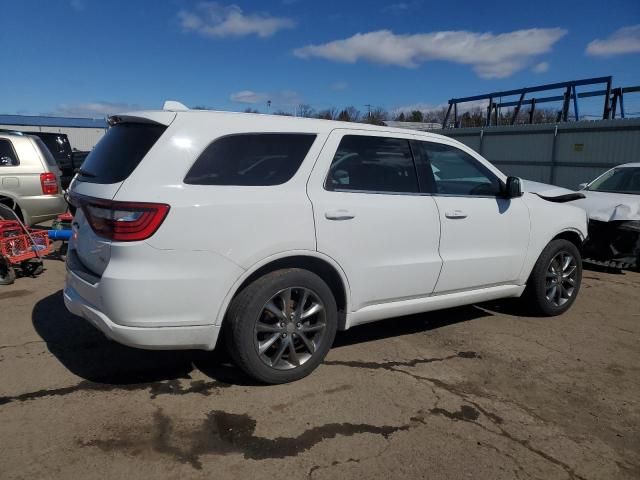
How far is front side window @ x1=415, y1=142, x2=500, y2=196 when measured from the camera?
435cm

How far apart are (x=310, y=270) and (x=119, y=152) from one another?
1514 mm

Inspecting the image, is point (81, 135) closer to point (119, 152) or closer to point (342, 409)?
point (119, 152)

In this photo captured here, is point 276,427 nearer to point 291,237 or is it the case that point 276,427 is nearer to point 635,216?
point 291,237

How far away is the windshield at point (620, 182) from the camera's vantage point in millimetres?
8409

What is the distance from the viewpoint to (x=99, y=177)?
3.44m

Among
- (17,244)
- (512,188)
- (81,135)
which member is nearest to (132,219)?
(512,188)

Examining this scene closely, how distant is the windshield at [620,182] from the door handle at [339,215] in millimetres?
6524

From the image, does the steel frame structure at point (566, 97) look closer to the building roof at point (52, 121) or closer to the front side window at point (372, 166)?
the front side window at point (372, 166)

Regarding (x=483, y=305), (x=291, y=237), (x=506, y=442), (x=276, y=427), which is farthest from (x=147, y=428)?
(x=483, y=305)

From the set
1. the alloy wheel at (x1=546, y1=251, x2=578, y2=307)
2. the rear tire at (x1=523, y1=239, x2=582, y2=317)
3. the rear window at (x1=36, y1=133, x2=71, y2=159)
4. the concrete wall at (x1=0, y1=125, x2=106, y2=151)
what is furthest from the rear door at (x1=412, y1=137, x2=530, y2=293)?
the concrete wall at (x1=0, y1=125, x2=106, y2=151)

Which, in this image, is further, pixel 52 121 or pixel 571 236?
pixel 52 121

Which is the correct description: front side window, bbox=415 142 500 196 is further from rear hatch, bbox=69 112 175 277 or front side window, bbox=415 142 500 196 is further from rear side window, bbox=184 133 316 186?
rear hatch, bbox=69 112 175 277

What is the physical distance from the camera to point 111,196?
10.3ft

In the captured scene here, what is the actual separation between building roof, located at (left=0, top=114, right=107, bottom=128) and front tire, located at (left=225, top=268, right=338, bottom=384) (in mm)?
44438
